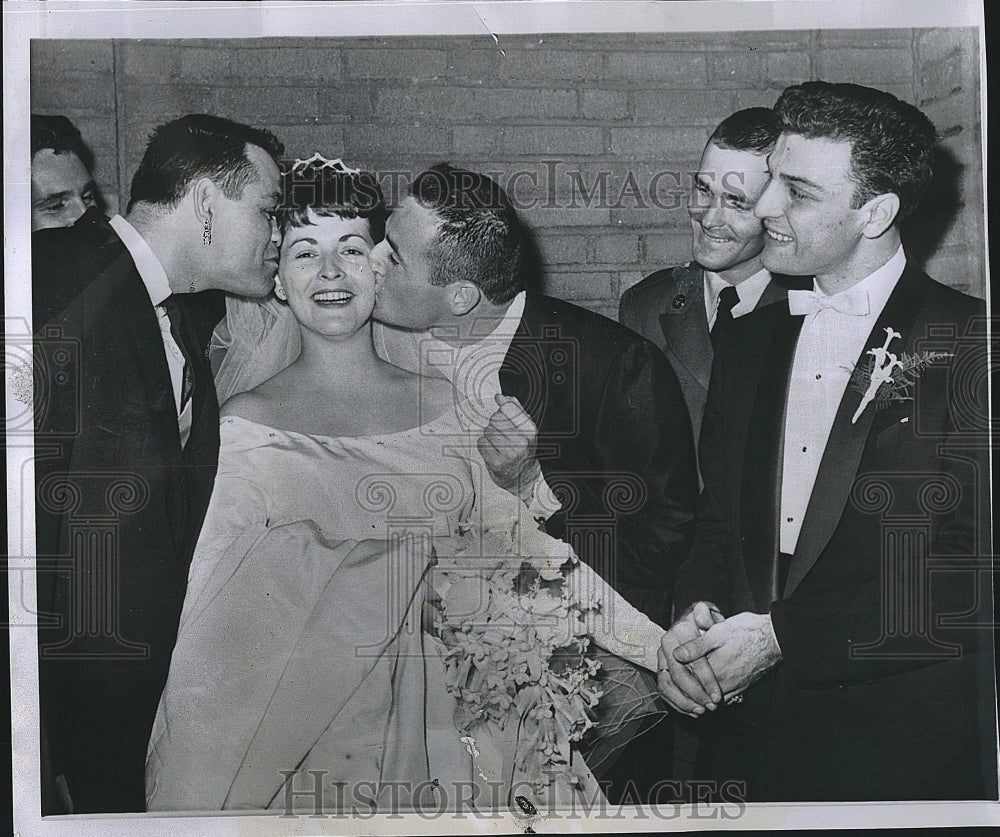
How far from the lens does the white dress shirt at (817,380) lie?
7.54 ft

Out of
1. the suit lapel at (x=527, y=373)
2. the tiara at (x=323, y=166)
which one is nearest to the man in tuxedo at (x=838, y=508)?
the suit lapel at (x=527, y=373)

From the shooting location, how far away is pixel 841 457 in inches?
90.4

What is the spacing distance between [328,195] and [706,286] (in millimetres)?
905

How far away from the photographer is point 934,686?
7.59ft

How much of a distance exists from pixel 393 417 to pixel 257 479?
0.35 m

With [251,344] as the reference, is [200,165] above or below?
above

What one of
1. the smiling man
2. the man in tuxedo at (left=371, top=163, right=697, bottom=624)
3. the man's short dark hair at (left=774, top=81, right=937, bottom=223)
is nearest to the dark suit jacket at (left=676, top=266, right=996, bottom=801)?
the man in tuxedo at (left=371, top=163, right=697, bottom=624)

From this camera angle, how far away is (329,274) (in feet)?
7.53

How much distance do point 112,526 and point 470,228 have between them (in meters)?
1.09

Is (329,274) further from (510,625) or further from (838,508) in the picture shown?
(838,508)

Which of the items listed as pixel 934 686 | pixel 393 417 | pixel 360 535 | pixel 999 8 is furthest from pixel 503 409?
pixel 999 8

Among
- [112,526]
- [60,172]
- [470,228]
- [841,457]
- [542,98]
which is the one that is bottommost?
[112,526]

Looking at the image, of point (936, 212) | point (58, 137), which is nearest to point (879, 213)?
point (936, 212)

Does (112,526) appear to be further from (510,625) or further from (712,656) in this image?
(712,656)
